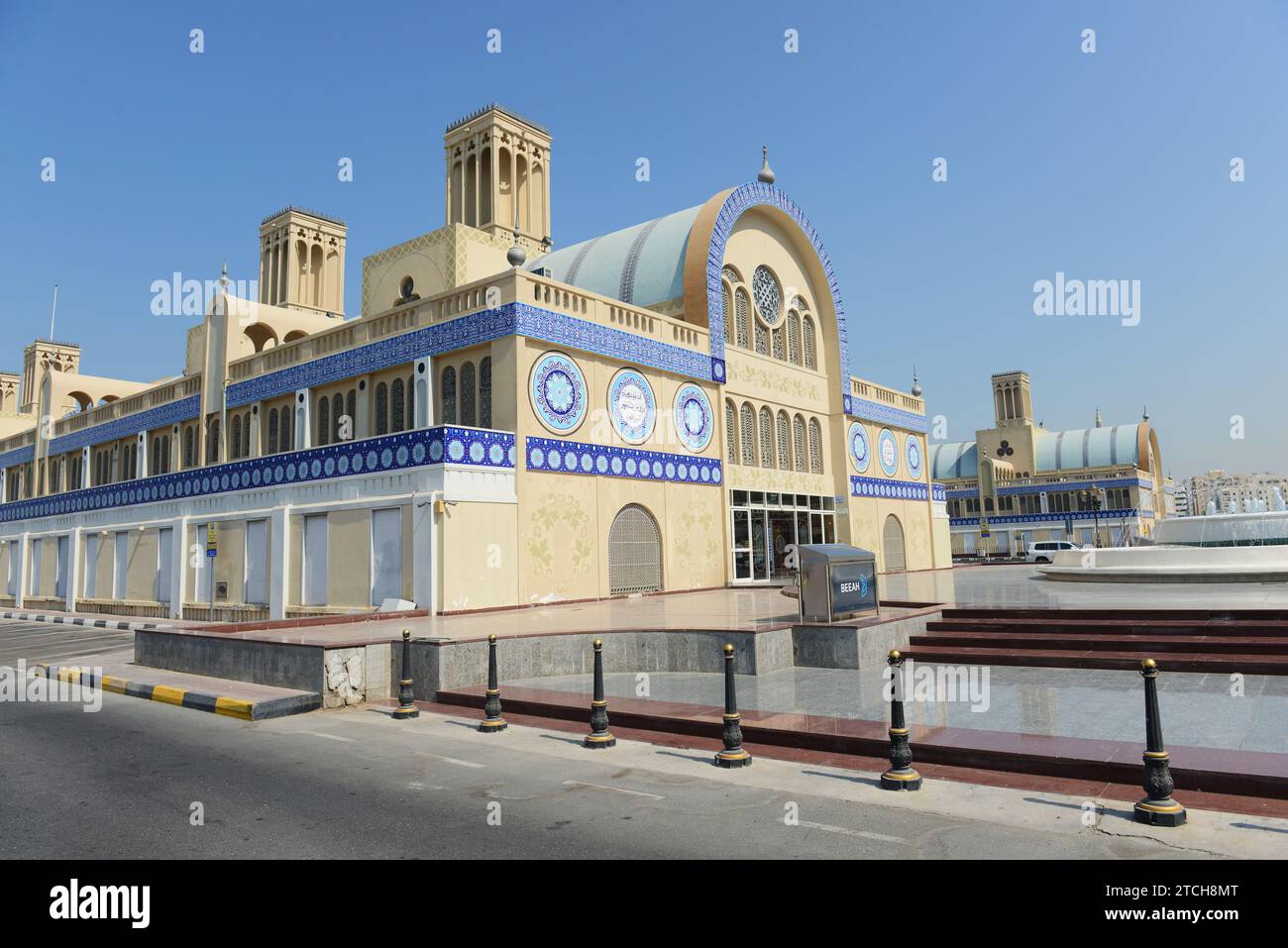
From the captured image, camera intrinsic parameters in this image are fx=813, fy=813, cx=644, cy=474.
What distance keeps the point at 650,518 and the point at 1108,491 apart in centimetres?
5622

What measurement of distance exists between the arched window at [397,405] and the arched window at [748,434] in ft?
34.8

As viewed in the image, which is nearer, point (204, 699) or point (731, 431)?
point (204, 699)

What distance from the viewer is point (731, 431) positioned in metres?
26.2

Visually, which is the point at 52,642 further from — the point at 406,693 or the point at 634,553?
the point at 406,693

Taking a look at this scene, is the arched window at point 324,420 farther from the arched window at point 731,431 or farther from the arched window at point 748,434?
the arched window at point 748,434

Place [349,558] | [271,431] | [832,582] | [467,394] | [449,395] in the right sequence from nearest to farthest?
[832,582] → [349,558] → [467,394] → [449,395] → [271,431]

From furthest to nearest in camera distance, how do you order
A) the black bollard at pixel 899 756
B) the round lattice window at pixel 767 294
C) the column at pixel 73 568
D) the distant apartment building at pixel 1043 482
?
the distant apartment building at pixel 1043 482
the column at pixel 73 568
the round lattice window at pixel 767 294
the black bollard at pixel 899 756

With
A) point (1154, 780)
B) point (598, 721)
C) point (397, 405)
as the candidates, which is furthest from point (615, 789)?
point (397, 405)

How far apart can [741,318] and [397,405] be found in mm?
11919

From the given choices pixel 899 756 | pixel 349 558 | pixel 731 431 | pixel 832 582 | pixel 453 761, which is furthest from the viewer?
pixel 731 431

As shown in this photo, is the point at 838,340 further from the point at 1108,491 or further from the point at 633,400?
the point at 1108,491

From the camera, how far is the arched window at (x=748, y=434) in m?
26.6

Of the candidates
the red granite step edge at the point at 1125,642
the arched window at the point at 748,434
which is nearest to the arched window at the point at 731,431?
the arched window at the point at 748,434

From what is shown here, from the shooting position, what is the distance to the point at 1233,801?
577 cm
